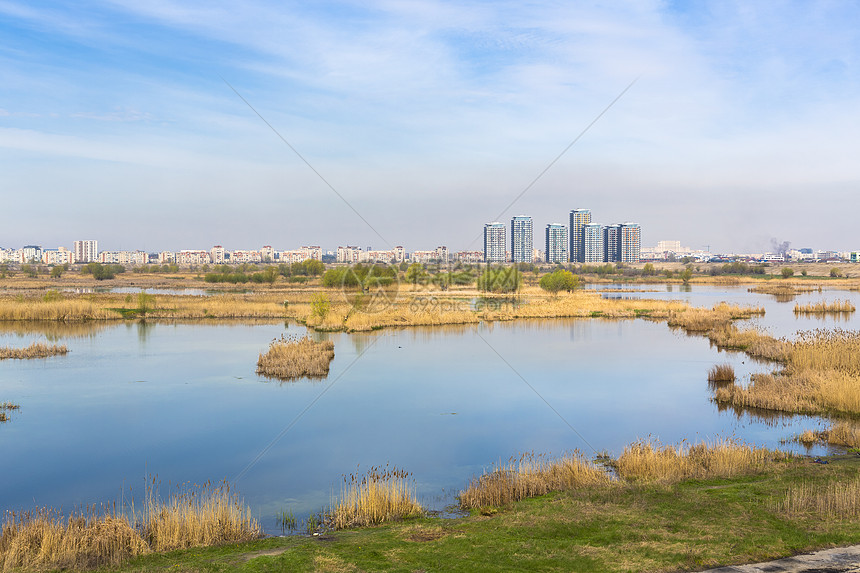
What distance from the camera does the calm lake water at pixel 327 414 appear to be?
42.5ft

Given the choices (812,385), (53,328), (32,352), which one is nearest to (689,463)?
(812,385)

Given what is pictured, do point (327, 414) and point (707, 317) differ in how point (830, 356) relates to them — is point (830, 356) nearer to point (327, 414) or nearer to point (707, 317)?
point (327, 414)

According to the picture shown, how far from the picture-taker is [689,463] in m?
11.6

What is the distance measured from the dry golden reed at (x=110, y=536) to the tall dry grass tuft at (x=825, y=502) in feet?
24.9

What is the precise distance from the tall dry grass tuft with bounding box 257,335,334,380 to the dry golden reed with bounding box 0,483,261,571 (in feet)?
47.7

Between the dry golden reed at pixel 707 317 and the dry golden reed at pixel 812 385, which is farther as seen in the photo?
the dry golden reed at pixel 707 317

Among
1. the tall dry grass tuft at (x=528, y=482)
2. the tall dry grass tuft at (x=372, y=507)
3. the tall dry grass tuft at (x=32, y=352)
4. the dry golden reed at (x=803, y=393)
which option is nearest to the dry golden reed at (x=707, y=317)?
the dry golden reed at (x=803, y=393)

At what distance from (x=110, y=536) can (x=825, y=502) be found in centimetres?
966

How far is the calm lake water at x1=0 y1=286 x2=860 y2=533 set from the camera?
13.0 m

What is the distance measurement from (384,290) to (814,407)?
156 feet

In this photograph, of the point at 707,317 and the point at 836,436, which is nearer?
the point at 836,436

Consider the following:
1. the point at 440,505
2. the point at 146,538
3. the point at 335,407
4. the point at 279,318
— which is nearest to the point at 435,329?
the point at 279,318

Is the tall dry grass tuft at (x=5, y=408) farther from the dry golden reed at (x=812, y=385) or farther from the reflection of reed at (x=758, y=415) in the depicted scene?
the dry golden reed at (x=812, y=385)

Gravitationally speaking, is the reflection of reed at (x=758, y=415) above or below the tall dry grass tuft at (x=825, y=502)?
below
